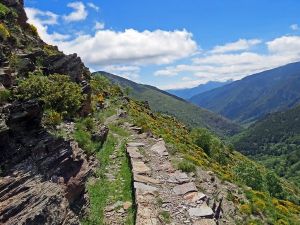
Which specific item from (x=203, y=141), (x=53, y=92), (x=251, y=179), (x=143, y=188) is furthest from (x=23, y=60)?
(x=203, y=141)

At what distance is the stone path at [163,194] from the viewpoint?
902 inches

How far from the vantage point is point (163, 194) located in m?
26.0

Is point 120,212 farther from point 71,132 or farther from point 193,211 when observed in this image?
point 71,132

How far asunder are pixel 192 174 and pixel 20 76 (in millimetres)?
14397

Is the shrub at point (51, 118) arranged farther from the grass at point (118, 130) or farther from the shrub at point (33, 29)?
the shrub at point (33, 29)

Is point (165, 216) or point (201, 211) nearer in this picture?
point (165, 216)

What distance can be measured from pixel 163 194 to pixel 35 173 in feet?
29.0

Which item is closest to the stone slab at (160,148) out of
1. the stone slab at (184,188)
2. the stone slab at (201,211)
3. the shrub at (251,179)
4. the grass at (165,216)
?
the stone slab at (184,188)

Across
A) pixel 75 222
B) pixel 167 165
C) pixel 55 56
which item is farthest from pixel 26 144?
pixel 55 56

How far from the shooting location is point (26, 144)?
70.9ft

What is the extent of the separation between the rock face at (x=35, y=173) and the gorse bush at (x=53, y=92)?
1893 millimetres

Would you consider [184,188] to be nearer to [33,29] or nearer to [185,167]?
[185,167]

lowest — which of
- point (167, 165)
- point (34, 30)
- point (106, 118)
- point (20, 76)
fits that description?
point (167, 165)

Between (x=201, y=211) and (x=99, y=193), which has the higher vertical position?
(x=99, y=193)
